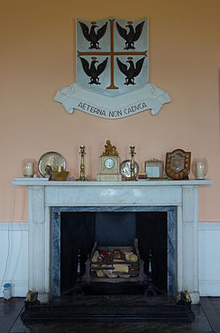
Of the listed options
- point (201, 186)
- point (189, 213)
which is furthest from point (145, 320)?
point (201, 186)

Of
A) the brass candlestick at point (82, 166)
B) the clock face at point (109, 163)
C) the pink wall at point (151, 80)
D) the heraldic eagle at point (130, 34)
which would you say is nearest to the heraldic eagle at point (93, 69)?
the pink wall at point (151, 80)

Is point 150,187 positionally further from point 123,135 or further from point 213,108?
point 213,108

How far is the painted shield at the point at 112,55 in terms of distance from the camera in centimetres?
290

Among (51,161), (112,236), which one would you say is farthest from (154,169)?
(51,161)

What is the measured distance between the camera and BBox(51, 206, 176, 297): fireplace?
2.81 meters

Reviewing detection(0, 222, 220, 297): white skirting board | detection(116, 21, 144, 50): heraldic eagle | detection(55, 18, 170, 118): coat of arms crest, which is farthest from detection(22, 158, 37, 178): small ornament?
detection(116, 21, 144, 50): heraldic eagle

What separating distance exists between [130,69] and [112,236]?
62.0 inches

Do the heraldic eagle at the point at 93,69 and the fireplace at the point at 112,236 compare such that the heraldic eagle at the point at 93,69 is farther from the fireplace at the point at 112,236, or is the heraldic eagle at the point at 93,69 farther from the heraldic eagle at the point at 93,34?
the fireplace at the point at 112,236

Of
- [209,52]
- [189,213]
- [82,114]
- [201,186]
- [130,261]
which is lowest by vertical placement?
[130,261]

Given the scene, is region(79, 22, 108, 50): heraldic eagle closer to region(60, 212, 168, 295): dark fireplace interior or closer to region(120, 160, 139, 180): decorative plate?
region(120, 160, 139, 180): decorative plate

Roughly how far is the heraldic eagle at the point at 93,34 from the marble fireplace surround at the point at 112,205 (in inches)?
50.9

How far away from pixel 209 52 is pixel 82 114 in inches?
50.5

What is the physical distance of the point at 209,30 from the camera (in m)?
2.91

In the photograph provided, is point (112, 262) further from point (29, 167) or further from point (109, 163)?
point (29, 167)
